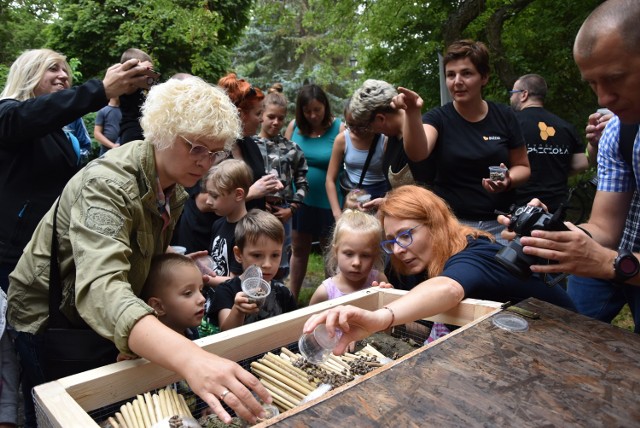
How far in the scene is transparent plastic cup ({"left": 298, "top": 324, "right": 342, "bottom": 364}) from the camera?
5.68ft

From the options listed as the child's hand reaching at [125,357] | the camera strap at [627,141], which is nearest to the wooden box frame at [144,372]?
the child's hand reaching at [125,357]

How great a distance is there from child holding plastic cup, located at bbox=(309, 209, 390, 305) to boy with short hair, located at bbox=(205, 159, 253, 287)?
2.24ft

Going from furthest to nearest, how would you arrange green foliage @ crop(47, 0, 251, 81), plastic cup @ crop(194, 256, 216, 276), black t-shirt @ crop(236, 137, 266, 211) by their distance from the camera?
green foliage @ crop(47, 0, 251, 81)
black t-shirt @ crop(236, 137, 266, 211)
plastic cup @ crop(194, 256, 216, 276)

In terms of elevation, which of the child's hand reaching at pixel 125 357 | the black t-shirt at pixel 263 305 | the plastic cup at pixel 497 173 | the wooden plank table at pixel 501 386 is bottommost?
the black t-shirt at pixel 263 305

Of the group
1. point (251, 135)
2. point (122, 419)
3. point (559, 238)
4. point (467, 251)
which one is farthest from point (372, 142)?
point (122, 419)

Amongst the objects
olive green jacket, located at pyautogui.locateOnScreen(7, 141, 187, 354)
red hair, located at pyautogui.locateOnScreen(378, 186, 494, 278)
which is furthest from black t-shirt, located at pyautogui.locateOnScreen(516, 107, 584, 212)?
olive green jacket, located at pyautogui.locateOnScreen(7, 141, 187, 354)

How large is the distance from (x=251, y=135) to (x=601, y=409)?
3.43 metres

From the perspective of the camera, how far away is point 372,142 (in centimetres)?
433

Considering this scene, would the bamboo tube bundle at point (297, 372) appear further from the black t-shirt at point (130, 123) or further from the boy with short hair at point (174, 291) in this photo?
the black t-shirt at point (130, 123)

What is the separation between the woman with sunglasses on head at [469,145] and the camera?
3307mm

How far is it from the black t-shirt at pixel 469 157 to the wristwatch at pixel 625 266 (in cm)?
131

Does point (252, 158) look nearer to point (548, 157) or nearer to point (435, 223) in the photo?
point (435, 223)

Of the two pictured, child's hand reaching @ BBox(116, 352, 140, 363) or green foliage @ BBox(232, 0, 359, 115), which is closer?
child's hand reaching @ BBox(116, 352, 140, 363)

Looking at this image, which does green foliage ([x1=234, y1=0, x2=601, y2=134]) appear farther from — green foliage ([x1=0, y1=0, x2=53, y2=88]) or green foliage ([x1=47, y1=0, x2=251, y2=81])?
green foliage ([x1=0, y1=0, x2=53, y2=88])
